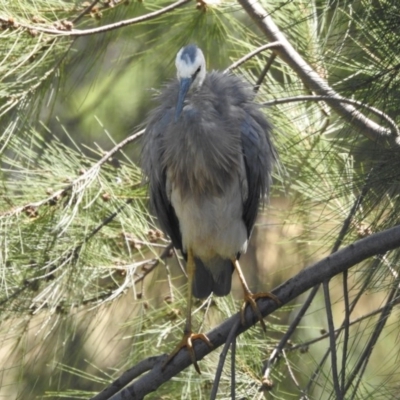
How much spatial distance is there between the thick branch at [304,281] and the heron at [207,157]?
46 cm

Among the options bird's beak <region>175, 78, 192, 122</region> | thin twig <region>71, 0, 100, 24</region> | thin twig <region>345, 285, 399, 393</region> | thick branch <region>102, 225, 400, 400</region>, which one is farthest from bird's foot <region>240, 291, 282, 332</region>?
thin twig <region>71, 0, 100, 24</region>

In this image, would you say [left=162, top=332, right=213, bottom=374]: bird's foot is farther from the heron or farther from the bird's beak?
the bird's beak

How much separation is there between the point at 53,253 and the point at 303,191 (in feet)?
1.90

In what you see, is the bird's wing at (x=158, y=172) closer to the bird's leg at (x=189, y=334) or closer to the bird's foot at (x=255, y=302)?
the bird's leg at (x=189, y=334)

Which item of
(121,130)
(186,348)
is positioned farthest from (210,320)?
(121,130)

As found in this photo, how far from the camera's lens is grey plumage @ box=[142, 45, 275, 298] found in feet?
6.40

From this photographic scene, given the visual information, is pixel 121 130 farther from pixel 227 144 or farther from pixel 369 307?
pixel 227 144

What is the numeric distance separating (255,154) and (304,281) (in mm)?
607

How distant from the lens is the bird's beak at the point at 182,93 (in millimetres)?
1876

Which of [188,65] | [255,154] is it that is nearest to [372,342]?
[255,154]

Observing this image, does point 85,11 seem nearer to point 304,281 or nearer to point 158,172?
point 158,172

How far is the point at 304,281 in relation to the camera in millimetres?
1408

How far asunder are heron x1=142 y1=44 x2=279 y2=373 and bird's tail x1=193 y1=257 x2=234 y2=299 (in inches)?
3.2

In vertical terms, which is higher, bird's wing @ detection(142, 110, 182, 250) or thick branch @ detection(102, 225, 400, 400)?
bird's wing @ detection(142, 110, 182, 250)
